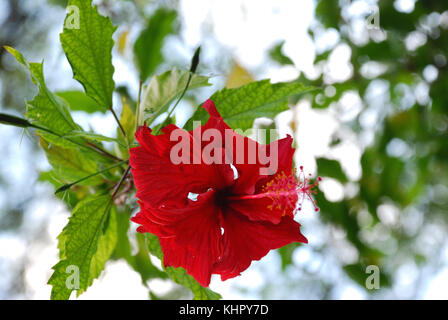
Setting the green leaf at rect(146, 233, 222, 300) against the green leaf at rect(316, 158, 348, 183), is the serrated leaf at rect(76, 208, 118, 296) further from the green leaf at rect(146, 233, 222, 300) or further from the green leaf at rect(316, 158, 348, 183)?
the green leaf at rect(316, 158, 348, 183)

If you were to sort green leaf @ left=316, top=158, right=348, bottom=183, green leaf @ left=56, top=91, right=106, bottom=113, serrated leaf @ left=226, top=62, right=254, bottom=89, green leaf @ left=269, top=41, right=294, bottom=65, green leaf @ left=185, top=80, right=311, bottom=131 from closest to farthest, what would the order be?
green leaf @ left=185, top=80, right=311, bottom=131
green leaf @ left=56, top=91, right=106, bottom=113
serrated leaf @ left=226, top=62, right=254, bottom=89
green leaf @ left=316, top=158, right=348, bottom=183
green leaf @ left=269, top=41, right=294, bottom=65

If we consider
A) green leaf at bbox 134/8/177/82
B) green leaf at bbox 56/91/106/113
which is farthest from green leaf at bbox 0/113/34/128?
green leaf at bbox 56/91/106/113

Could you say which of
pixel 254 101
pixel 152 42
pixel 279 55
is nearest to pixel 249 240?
pixel 254 101

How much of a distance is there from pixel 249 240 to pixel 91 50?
49 centimetres

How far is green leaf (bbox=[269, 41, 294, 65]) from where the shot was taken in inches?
73.9

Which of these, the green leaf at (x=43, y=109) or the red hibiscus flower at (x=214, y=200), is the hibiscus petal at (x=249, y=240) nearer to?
the red hibiscus flower at (x=214, y=200)

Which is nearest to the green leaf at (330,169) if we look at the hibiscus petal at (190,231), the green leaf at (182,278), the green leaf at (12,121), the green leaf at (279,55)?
the green leaf at (279,55)

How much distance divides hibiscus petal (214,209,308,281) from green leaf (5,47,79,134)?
1.22ft

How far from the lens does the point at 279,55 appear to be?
1.90 meters

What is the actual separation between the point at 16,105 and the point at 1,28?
0.61 meters

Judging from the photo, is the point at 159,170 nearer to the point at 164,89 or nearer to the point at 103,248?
the point at 164,89

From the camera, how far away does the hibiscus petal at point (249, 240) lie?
655 mm
